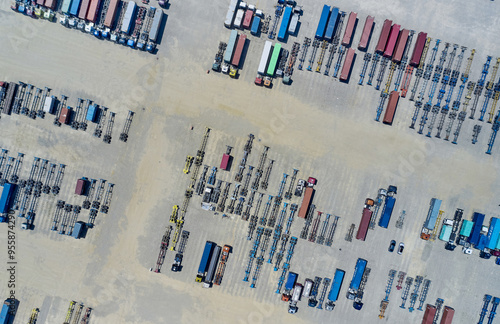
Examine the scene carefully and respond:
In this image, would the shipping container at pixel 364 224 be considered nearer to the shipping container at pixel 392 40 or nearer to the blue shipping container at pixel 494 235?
the blue shipping container at pixel 494 235

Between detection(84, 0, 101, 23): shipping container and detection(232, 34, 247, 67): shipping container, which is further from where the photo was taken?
detection(232, 34, 247, 67): shipping container

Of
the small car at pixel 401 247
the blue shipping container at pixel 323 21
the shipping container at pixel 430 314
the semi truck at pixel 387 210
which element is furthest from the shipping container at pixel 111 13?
the shipping container at pixel 430 314

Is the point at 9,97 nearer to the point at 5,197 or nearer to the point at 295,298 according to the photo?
the point at 5,197

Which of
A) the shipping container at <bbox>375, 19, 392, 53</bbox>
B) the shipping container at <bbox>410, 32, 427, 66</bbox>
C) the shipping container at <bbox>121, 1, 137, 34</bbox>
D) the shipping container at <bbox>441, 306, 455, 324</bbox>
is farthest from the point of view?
the shipping container at <bbox>410, 32, 427, 66</bbox>

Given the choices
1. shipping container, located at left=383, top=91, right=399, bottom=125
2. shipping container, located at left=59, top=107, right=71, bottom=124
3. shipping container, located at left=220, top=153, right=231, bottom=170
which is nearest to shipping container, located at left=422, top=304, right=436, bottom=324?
shipping container, located at left=383, top=91, right=399, bottom=125

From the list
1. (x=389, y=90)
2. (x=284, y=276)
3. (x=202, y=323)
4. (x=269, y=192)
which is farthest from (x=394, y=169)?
(x=202, y=323)

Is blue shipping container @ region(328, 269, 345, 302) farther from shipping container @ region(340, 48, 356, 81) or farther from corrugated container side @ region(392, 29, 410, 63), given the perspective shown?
corrugated container side @ region(392, 29, 410, 63)
